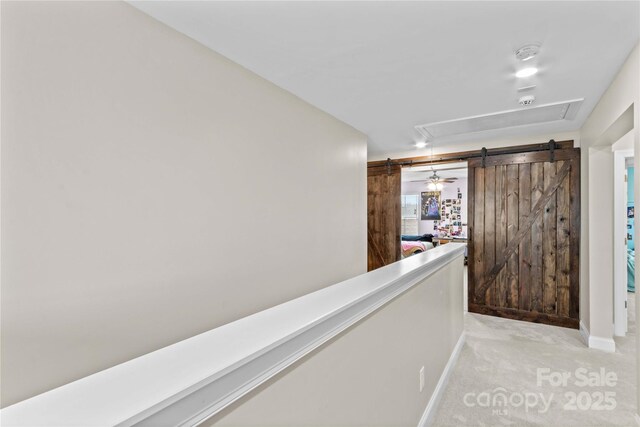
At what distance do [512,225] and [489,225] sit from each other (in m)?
0.25

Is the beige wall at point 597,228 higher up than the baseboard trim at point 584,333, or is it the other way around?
the beige wall at point 597,228

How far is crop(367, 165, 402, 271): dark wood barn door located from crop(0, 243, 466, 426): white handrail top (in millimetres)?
4001

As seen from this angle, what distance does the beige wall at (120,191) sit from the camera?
3.83 feet

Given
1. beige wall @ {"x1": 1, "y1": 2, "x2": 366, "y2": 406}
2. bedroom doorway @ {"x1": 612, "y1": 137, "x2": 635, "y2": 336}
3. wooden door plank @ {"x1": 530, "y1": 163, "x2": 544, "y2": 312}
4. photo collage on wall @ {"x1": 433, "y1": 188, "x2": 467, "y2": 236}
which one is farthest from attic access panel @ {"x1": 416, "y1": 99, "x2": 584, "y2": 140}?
photo collage on wall @ {"x1": 433, "y1": 188, "x2": 467, "y2": 236}

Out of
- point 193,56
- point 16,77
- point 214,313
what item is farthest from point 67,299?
point 193,56

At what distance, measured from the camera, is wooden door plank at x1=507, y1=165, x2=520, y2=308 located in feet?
12.6

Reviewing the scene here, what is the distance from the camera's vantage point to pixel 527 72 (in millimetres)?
2186

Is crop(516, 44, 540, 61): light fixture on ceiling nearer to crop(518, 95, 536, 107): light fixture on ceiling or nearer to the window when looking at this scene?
crop(518, 95, 536, 107): light fixture on ceiling

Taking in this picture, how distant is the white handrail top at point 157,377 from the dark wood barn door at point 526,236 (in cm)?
382

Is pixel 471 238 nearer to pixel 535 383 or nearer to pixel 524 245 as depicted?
pixel 524 245

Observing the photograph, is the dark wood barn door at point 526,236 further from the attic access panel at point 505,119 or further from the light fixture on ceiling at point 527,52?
the light fixture on ceiling at point 527,52

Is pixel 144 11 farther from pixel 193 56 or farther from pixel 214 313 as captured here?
pixel 214 313

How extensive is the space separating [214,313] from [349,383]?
110 cm

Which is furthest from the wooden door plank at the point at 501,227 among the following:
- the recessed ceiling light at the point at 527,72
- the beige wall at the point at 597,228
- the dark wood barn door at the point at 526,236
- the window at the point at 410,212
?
the window at the point at 410,212
